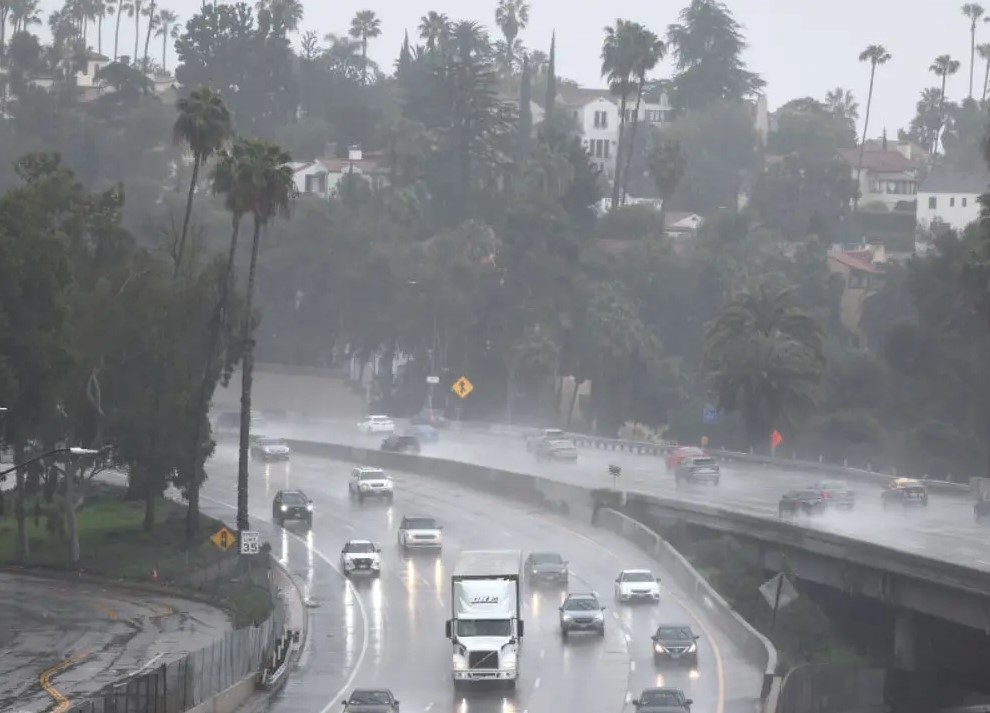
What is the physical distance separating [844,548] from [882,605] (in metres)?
5.62

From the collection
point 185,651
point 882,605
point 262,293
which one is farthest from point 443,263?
point 185,651

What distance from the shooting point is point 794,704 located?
56031mm

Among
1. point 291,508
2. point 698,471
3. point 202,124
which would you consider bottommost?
point 291,508

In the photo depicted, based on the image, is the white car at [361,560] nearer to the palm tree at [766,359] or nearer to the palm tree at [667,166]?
the palm tree at [766,359]

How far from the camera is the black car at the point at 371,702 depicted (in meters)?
49.6

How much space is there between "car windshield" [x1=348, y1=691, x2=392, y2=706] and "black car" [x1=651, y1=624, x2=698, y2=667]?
1273 cm

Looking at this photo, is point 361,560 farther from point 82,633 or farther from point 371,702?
point 371,702

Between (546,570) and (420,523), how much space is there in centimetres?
1161

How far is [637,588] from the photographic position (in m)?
72.5

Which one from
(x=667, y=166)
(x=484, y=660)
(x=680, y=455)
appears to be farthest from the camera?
(x=667, y=166)

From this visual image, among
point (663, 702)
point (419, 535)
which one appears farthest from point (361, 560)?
point (663, 702)

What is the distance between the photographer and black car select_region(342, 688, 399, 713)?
49.6 metres

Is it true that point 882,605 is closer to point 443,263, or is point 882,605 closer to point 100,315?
point 100,315

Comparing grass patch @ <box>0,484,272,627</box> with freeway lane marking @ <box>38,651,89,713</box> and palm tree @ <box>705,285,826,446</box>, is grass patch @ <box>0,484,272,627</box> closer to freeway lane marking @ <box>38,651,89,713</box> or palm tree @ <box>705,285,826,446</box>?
freeway lane marking @ <box>38,651,89,713</box>
